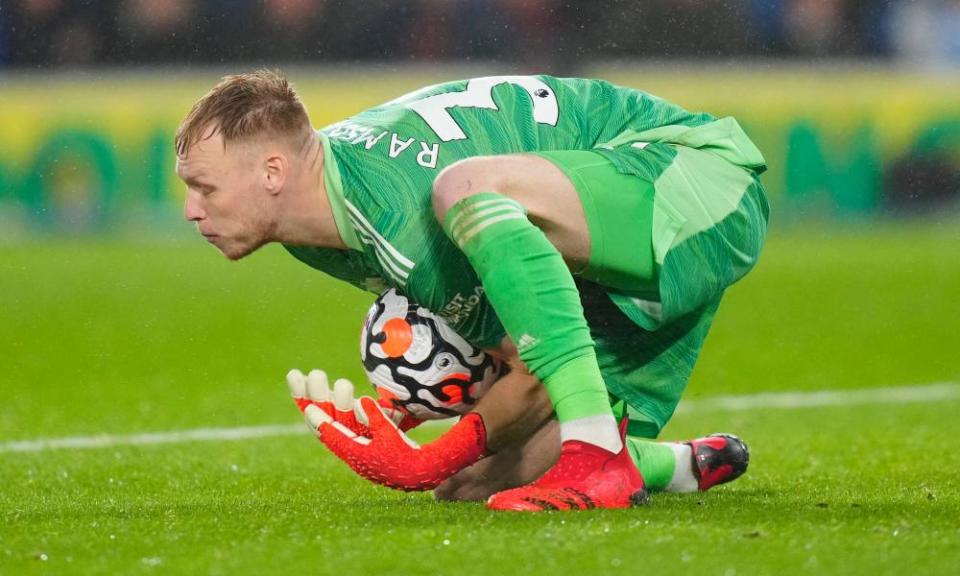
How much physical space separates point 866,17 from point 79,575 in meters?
14.0

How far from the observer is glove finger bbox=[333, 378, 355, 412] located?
13.1 ft

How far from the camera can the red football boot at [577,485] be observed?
3.42m

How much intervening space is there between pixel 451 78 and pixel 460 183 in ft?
36.2

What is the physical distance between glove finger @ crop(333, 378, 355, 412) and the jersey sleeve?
32.5 inches

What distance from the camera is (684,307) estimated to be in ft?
12.9

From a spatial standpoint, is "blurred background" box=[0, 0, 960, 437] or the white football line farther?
"blurred background" box=[0, 0, 960, 437]

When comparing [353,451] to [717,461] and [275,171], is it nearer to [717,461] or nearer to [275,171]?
[275,171]

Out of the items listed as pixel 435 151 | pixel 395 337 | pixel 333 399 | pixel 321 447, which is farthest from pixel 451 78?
pixel 435 151

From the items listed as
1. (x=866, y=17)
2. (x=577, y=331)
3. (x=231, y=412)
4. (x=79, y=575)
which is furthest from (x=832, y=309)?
(x=79, y=575)

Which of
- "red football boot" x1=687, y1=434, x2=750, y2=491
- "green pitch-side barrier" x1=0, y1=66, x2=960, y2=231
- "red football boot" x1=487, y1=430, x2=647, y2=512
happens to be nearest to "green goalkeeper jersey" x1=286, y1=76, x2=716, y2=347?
"red football boot" x1=487, y1=430, x2=647, y2=512

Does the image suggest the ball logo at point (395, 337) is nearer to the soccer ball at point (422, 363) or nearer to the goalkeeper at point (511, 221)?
the soccer ball at point (422, 363)

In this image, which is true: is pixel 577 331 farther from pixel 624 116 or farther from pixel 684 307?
pixel 624 116

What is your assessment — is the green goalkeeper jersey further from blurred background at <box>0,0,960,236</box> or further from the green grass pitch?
blurred background at <box>0,0,960,236</box>

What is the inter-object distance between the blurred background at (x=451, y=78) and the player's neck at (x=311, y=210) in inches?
267
